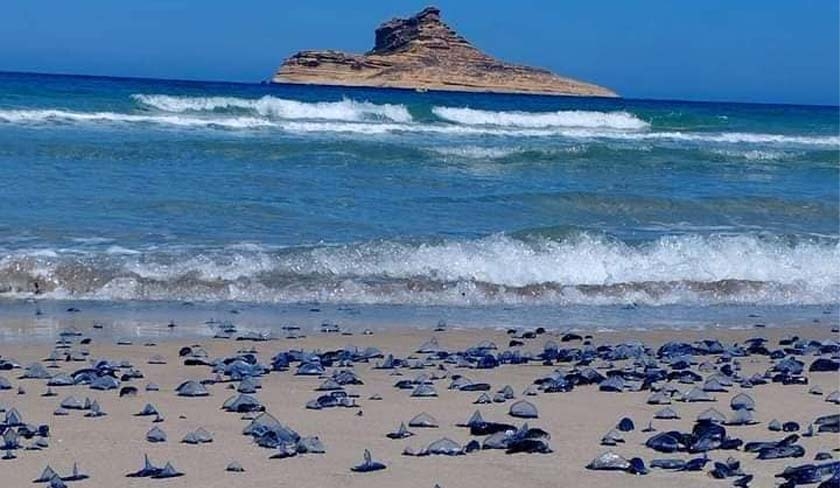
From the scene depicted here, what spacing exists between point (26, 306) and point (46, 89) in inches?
1198

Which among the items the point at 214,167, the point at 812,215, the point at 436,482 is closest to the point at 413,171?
the point at 214,167

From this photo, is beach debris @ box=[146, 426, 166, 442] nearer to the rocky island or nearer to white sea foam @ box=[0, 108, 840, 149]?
white sea foam @ box=[0, 108, 840, 149]

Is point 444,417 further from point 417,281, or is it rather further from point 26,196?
point 26,196

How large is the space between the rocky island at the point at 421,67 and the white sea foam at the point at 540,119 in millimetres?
25266

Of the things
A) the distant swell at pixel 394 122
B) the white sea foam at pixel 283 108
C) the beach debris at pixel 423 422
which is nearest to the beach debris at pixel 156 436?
the beach debris at pixel 423 422

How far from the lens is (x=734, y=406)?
514 centimetres

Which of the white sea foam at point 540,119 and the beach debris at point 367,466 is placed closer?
the beach debris at point 367,466

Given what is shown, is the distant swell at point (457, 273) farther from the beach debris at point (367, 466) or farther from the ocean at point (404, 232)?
the beach debris at point (367, 466)

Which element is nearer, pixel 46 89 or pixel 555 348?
pixel 555 348

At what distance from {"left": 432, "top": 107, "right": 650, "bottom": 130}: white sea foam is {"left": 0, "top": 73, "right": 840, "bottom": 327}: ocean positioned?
14.0 metres

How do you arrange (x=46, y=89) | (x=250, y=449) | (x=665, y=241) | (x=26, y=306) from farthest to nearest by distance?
(x=46, y=89) → (x=665, y=241) → (x=26, y=306) → (x=250, y=449)

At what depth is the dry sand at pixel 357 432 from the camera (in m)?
3.95

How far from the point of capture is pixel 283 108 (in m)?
32.8

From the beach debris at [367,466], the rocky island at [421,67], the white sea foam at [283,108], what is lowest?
the beach debris at [367,466]
